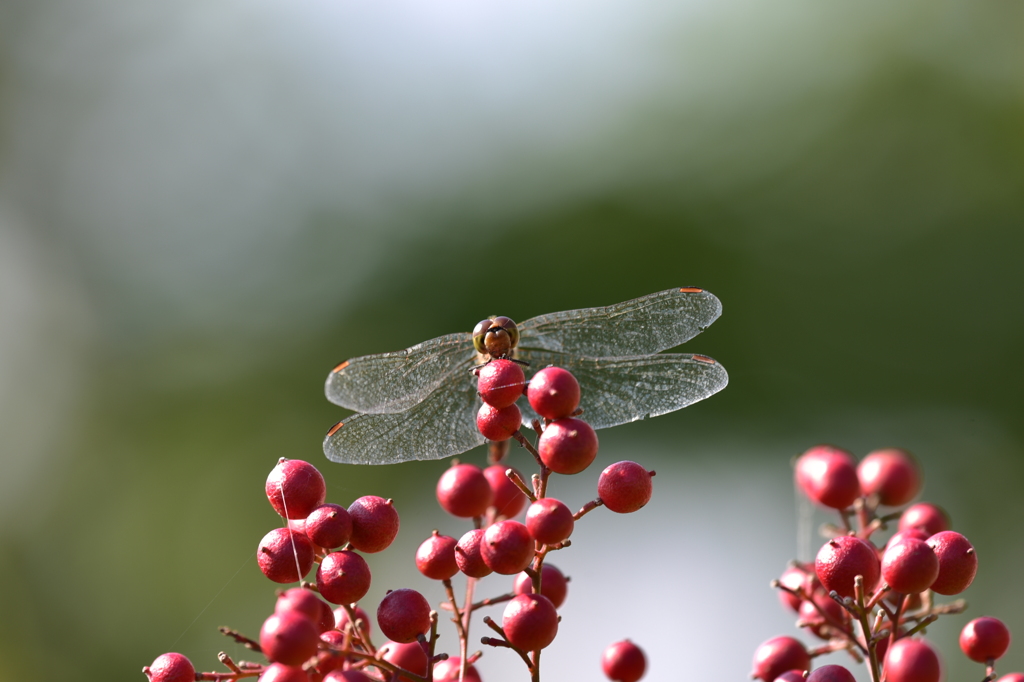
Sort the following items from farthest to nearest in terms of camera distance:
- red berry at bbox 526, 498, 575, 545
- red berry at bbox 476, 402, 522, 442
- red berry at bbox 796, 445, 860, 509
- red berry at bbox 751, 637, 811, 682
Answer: red berry at bbox 796, 445, 860, 509 < red berry at bbox 751, 637, 811, 682 < red berry at bbox 476, 402, 522, 442 < red berry at bbox 526, 498, 575, 545

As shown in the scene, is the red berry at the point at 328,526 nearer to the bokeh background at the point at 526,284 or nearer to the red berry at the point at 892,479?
the red berry at the point at 892,479

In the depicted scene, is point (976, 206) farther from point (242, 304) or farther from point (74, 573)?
point (74, 573)

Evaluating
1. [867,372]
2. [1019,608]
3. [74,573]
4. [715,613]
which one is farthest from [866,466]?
[74,573]

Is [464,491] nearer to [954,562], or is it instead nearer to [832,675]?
[832,675]

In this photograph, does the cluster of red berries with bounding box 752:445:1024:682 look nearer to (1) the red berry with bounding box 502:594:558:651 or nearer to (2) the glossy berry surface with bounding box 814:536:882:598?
(2) the glossy berry surface with bounding box 814:536:882:598

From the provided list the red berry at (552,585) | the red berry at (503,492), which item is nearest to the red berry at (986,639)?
→ the red berry at (552,585)

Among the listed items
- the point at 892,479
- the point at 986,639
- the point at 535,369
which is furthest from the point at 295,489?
the point at 892,479

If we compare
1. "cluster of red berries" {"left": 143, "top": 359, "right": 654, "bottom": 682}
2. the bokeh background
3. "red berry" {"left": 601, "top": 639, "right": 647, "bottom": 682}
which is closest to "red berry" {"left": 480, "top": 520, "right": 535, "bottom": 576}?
"cluster of red berries" {"left": 143, "top": 359, "right": 654, "bottom": 682}
